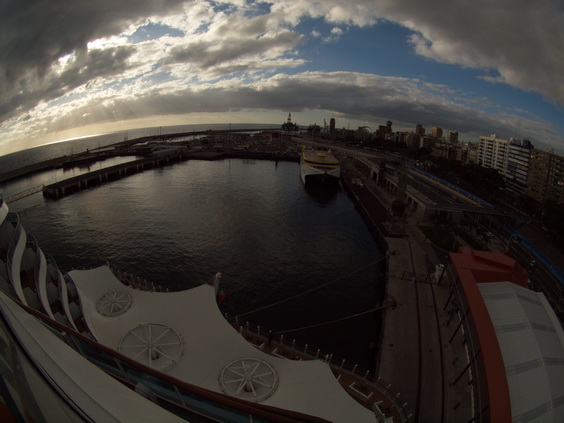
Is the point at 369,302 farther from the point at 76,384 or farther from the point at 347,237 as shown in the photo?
the point at 76,384

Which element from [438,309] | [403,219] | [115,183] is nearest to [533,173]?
[403,219]

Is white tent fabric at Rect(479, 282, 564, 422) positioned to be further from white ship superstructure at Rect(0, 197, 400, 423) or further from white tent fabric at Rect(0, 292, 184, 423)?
white tent fabric at Rect(0, 292, 184, 423)

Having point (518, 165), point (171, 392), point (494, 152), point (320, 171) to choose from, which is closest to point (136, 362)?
point (171, 392)

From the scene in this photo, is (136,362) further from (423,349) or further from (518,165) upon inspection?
(518,165)

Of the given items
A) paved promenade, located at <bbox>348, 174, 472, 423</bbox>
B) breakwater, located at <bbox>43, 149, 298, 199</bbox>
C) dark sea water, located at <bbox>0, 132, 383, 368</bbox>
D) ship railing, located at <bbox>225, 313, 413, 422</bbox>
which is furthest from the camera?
breakwater, located at <bbox>43, 149, 298, 199</bbox>

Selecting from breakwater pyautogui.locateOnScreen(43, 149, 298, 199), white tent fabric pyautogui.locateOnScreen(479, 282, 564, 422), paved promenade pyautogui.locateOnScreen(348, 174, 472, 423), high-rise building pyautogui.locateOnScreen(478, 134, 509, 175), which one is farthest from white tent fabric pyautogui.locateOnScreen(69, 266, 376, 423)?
high-rise building pyautogui.locateOnScreen(478, 134, 509, 175)

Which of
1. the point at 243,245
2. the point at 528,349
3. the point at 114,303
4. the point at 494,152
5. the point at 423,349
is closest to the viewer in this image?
the point at 528,349

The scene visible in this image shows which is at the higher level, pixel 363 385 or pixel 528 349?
pixel 528 349
